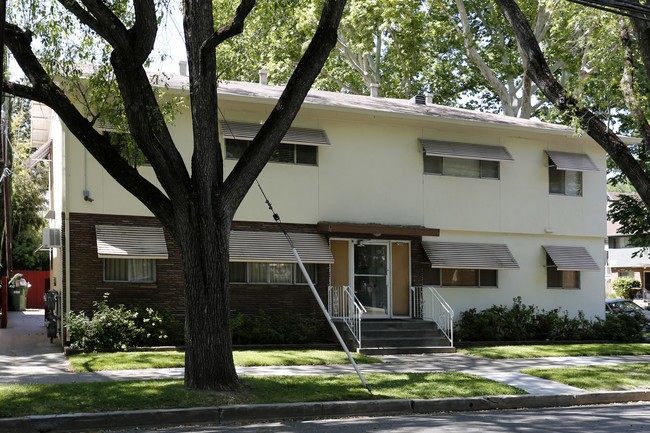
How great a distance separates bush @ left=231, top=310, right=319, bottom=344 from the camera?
17312 millimetres

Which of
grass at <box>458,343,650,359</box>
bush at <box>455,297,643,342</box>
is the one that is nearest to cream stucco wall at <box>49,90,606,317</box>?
bush at <box>455,297,643,342</box>

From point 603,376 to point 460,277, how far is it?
7.14 m

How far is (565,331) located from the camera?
21.2m

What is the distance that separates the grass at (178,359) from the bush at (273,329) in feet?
2.62

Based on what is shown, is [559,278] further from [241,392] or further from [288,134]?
[241,392]

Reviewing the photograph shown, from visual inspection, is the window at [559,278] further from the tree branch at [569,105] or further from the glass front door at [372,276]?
the tree branch at [569,105]

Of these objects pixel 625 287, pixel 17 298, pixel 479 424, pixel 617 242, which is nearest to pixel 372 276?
pixel 479 424

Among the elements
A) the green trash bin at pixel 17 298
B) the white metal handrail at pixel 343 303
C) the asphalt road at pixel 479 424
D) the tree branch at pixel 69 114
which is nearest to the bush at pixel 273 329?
the white metal handrail at pixel 343 303

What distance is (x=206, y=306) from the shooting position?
10.8m

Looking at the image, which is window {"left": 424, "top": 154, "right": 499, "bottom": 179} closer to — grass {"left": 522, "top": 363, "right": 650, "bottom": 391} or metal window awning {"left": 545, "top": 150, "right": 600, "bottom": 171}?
metal window awning {"left": 545, "top": 150, "right": 600, "bottom": 171}

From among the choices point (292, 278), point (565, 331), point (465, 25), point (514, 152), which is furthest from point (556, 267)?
point (465, 25)

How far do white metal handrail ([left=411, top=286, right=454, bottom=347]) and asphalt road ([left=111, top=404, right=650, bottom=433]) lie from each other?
8.59m

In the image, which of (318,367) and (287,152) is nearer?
(318,367)

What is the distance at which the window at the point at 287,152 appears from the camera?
726 inches
